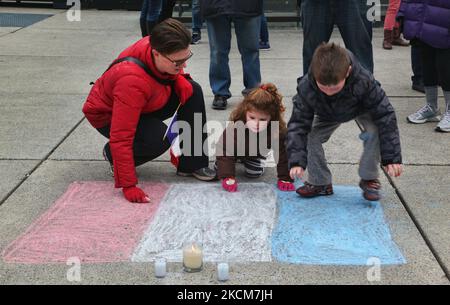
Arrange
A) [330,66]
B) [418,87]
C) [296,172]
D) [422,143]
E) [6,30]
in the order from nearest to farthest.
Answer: [330,66] → [296,172] → [422,143] → [418,87] → [6,30]

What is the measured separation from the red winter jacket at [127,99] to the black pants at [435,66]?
2121 millimetres

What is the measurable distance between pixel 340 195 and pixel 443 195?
0.58m

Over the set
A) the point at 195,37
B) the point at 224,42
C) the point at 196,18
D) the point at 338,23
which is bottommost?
the point at 195,37

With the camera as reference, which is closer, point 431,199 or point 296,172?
point 296,172

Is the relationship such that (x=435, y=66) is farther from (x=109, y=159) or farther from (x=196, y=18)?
(x=196, y=18)

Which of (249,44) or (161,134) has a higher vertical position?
(249,44)

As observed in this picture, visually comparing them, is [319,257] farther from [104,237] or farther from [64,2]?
[64,2]

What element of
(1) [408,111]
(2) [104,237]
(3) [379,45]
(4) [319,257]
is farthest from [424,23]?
(3) [379,45]

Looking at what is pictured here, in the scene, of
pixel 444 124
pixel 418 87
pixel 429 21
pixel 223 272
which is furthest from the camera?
pixel 418 87

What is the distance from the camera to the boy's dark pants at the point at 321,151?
3.66 m

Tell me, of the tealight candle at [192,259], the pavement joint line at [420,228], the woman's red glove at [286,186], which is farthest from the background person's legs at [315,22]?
the tealight candle at [192,259]

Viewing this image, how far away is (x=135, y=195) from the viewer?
376 centimetres

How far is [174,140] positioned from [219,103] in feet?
5.32

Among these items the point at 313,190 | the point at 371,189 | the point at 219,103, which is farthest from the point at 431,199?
the point at 219,103
